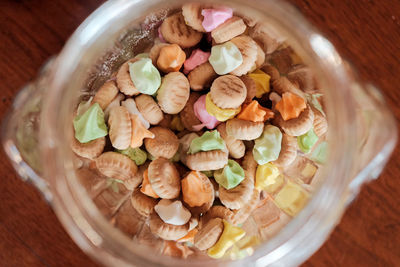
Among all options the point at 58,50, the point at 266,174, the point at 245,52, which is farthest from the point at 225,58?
the point at 58,50

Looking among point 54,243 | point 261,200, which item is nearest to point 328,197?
point 261,200

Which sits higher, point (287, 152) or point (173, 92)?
point (173, 92)

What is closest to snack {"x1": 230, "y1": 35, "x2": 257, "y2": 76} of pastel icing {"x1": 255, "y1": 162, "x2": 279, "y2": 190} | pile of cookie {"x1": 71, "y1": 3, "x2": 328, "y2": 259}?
pile of cookie {"x1": 71, "y1": 3, "x2": 328, "y2": 259}

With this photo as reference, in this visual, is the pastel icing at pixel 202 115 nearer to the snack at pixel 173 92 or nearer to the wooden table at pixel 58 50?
the snack at pixel 173 92

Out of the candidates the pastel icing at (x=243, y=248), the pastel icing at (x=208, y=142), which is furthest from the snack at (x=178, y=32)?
the pastel icing at (x=243, y=248)

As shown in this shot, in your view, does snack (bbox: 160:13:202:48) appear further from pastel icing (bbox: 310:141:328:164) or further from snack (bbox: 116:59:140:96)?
pastel icing (bbox: 310:141:328:164)

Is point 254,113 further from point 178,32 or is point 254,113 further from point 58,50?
point 58,50

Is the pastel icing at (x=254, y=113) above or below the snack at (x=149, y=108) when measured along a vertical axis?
below

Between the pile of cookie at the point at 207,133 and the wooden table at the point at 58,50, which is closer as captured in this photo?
the pile of cookie at the point at 207,133
